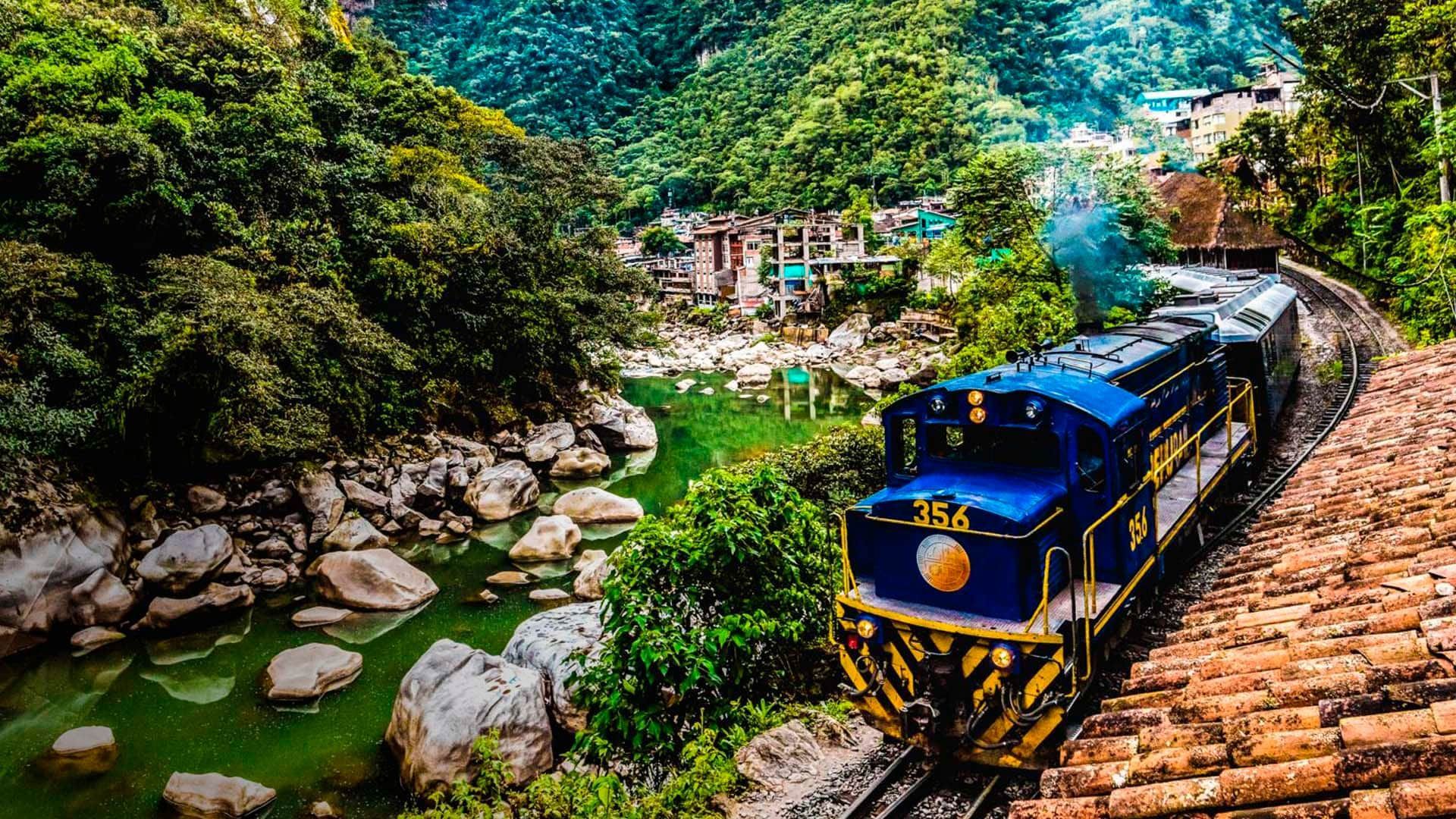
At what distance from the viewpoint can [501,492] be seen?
66.1ft

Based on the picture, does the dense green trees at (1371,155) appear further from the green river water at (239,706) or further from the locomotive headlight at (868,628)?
the green river water at (239,706)

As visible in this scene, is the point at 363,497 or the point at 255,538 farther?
the point at 363,497

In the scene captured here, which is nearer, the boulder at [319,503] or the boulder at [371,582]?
the boulder at [371,582]

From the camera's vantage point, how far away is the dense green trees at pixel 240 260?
15289 mm

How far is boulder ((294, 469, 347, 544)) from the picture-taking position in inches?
685

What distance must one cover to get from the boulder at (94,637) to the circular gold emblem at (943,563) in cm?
1373

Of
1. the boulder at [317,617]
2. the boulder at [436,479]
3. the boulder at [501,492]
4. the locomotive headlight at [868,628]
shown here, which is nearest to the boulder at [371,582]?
the boulder at [317,617]

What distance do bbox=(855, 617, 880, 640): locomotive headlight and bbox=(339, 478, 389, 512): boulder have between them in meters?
14.7

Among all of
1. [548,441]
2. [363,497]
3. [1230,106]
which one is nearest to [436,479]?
[363,497]

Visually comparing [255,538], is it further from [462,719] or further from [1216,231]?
[1216,231]

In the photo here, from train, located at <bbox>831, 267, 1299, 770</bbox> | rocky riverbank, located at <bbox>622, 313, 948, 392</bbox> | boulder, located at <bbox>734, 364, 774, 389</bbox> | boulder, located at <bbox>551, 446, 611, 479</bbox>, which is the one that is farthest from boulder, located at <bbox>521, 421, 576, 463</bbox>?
train, located at <bbox>831, 267, 1299, 770</bbox>

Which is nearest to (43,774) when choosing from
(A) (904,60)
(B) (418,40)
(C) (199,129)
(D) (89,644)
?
(D) (89,644)

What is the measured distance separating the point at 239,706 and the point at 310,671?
998 millimetres

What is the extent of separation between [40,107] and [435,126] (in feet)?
46.5
